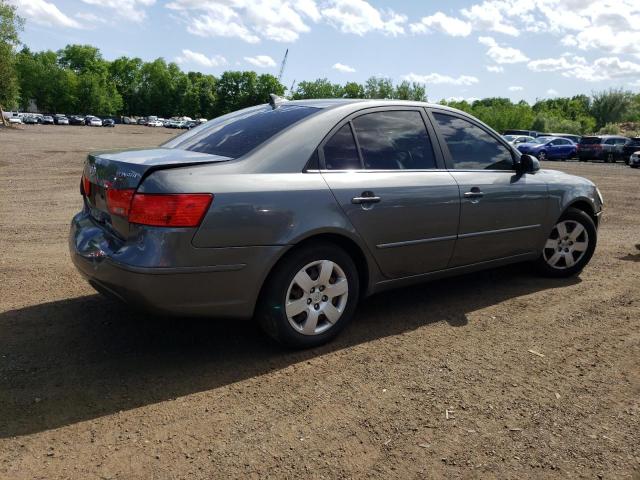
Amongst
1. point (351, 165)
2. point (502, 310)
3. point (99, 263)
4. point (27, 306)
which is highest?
point (351, 165)

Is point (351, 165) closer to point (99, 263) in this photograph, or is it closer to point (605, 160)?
point (99, 263)

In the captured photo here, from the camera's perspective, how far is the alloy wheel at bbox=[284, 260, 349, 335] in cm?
350

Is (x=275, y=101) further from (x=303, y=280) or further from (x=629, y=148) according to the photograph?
(x=629, y=148)

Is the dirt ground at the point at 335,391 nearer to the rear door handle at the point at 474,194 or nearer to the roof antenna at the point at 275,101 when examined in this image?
the rear door handle at the point at 474,194

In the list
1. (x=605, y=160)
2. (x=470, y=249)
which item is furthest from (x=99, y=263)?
(x=605, y=160)

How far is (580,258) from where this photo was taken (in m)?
5.52

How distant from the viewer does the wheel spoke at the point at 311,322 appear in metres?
3.59

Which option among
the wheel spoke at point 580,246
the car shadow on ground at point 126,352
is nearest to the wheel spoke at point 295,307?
the car shadow on ground at point 126,352

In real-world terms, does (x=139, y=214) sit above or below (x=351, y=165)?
below

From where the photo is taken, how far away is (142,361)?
3.45 meters

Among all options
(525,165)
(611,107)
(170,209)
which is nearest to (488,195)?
(525,165)

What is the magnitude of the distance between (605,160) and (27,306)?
36467mm

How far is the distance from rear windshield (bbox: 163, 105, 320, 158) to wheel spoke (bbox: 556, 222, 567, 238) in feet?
9.48

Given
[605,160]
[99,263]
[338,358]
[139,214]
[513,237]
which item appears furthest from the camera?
[605,160]
